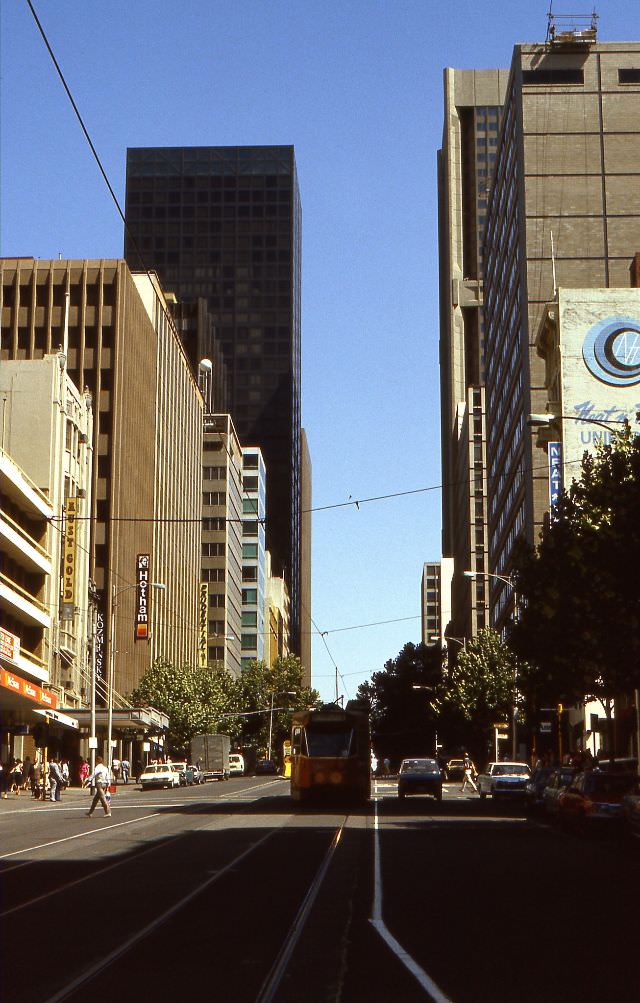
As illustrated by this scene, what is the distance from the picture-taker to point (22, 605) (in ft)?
194

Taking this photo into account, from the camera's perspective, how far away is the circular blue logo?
7231 centimetres

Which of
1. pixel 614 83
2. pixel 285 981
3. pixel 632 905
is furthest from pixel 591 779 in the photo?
pixel 614 83

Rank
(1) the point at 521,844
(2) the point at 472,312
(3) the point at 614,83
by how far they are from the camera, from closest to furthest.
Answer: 1. (1) the point at 521,844
2. (3) the point at 614,83
3. (2) the point at 472,312

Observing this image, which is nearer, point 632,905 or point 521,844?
point 632,905

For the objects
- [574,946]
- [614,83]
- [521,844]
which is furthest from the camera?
[614,83]

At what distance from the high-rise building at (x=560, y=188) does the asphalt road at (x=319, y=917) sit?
201 feet

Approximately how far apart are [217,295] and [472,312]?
3863 centimetres

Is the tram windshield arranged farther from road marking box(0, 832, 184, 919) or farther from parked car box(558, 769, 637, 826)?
road marking box(0, 832, 184, 919)

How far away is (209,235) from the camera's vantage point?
200 meters

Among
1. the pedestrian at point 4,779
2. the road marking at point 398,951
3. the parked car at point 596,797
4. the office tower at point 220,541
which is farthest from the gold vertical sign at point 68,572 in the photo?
the office tower at point 220,541

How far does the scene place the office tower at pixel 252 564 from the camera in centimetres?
16712

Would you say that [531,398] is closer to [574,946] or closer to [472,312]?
[574,946]

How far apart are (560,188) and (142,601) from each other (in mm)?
40764

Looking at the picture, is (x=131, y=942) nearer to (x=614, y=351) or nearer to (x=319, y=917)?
(x=319, y=917)
